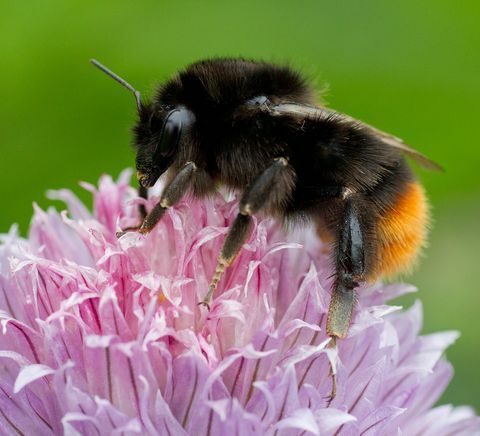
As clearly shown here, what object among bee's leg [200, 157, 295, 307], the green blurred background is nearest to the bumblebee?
bee's leg [200, 157, 295, 307]

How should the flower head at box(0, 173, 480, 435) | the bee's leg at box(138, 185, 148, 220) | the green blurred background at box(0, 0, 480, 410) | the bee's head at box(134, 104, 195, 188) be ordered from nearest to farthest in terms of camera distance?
the flower head at box(0, 173, 480, 435), the bee's head at box(134, 104, 195, 188), the bee's leg at box(138, 185, 148, 220), the green blurred background at box(0, 0, 480, 410)

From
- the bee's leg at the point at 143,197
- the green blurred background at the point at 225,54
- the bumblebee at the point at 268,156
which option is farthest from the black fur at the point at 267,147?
the green blurred background at the point at 225,54

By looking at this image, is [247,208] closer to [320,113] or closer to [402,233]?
[320,113]

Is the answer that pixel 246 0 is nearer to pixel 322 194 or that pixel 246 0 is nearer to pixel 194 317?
pixel 322 194

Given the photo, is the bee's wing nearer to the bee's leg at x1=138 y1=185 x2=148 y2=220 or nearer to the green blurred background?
the bee's leg at x1=138 y1=185 x2=148 y2=220

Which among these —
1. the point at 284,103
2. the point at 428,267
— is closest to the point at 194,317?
the point at 284,103

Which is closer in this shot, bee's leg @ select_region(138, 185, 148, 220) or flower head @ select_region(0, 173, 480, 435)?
flower head @ select_region(0, 173, 480, 435)

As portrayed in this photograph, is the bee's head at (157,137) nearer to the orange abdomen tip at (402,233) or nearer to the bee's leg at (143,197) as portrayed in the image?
the bee's leg at (143,197)
